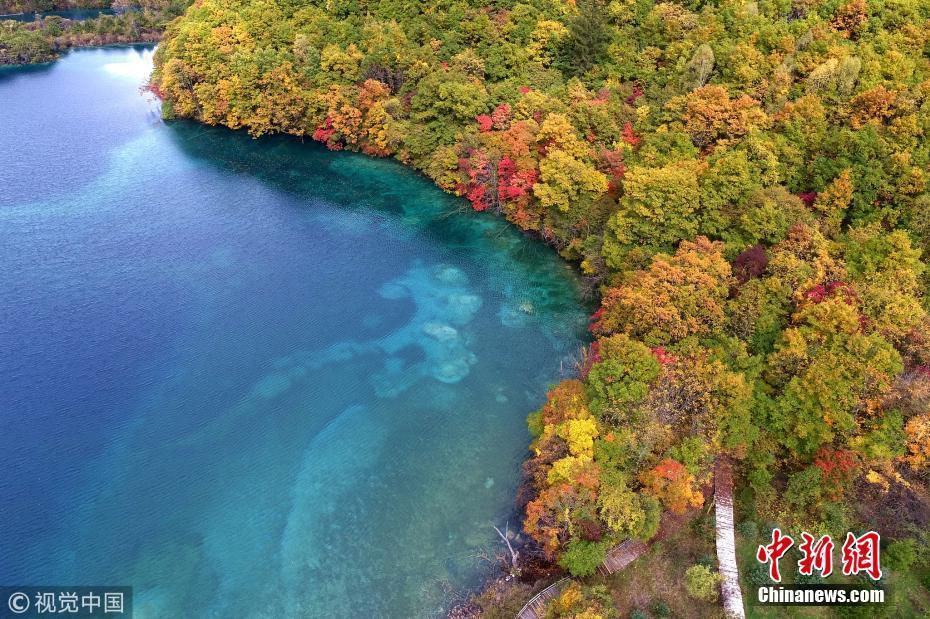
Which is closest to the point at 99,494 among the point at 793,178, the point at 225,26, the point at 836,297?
the point at 836,297

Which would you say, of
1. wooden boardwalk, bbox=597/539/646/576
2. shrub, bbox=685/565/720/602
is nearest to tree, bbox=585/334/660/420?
A: wooden boardwalk, bbox=597/539/646/576

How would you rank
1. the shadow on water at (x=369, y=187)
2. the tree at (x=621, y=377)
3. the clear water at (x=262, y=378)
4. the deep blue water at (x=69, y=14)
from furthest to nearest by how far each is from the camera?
the deep blue water at (x=69, y=14), the shadow on water at (x=369, y=187), the tree at (x=621, y=377), the clear water at (x=262, y=378)

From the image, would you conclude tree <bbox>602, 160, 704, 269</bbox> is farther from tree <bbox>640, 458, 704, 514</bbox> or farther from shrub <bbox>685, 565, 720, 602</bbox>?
shrub <bbox>685, 565, 720, 602</bbox>

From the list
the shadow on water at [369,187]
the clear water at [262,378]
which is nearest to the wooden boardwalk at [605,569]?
the clear water at [262,378]

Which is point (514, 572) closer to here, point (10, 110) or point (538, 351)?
point (538, 351)

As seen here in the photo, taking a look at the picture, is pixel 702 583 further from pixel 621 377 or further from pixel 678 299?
pixel 678 299

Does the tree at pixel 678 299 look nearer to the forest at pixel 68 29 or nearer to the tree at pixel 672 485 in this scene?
the tree at pixel 672 485
